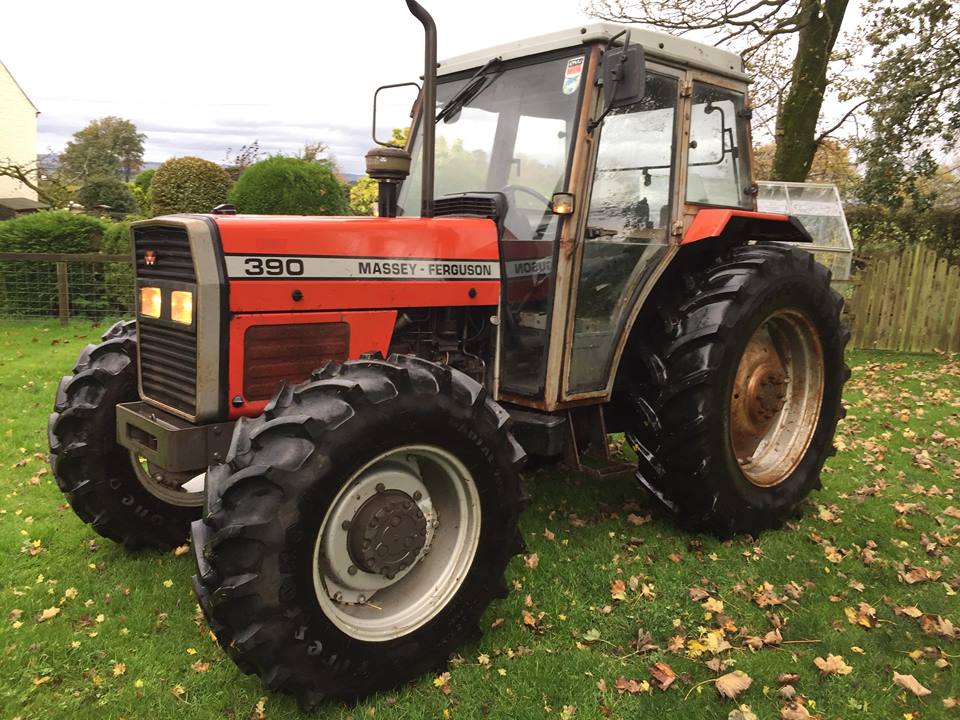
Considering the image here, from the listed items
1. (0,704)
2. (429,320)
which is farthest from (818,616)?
(0,704)

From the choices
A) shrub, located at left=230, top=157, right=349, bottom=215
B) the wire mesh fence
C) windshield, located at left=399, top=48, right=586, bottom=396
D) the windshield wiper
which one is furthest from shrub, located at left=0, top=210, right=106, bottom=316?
windshield, located at left=399, top=48, right=586, bottom=396

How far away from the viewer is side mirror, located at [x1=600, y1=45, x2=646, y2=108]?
3.05 meters

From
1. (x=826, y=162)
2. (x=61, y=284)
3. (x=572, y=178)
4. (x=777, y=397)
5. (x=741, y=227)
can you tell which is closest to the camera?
(x=572, y=178)

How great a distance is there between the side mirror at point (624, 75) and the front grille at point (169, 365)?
195 centimetres

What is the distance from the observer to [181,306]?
2.81 metres

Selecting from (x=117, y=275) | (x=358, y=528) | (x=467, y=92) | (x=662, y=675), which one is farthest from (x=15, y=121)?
(x=662, y=675)

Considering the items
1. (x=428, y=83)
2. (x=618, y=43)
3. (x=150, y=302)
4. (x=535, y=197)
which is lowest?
(x=150, y=302)

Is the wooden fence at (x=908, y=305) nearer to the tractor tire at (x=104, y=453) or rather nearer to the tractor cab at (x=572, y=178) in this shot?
the tractor cab at (x=572, y=178)

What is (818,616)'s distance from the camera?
10.6ft

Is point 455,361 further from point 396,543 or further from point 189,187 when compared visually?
point 189,187

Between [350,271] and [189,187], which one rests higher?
[189,187]

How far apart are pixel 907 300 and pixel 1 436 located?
1108cm

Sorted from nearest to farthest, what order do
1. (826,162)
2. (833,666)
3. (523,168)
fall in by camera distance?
1. (833,666)
2. (523,168)
3. (826,162)

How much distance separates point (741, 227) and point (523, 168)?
4.21 ft
